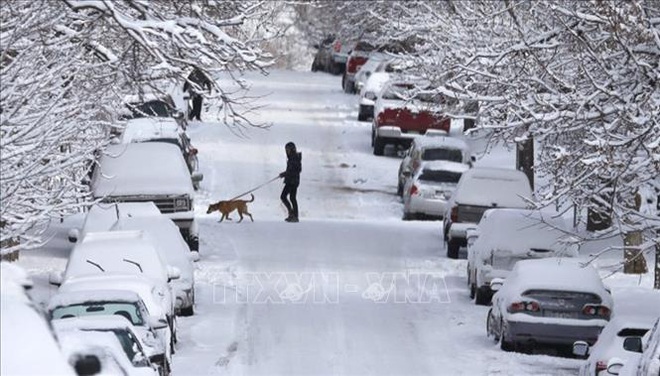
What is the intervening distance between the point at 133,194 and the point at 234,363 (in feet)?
28.8

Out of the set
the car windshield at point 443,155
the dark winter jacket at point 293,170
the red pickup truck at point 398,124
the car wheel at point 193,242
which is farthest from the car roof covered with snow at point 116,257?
the red pickup truck at point 398,124

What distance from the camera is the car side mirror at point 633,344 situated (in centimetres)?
1642

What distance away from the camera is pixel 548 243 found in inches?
1013

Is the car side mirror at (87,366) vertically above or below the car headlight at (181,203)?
above

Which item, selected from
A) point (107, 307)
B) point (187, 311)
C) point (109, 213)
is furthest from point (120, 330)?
point (109, 213)

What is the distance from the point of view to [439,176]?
115 feet

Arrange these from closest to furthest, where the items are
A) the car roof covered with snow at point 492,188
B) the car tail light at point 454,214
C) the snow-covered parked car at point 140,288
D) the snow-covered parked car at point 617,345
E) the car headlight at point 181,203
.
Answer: the snow-covered parked car at point 617,345 → the snow-covered parked car at point 140,288 → the car headlight at point 181,203 → the car tail light at point 454,214 → the car roof covered with snow at point 492,188

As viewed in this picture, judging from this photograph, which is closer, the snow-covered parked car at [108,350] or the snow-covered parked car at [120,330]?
the snow-covered parked car at [108,350]

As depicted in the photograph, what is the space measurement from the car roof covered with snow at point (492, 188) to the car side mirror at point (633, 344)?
13476 millimetres

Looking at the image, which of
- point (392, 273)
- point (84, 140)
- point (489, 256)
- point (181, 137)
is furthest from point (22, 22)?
point (181, 137)

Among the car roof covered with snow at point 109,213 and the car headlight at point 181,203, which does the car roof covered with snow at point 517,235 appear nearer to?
the car roof covered with snow at point 109,213

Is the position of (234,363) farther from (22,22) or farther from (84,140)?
(22,22)

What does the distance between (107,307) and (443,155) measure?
21176mm

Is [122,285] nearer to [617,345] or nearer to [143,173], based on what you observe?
[617,345]
